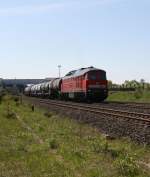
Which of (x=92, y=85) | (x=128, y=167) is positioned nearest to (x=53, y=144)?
(x=128, y=167)

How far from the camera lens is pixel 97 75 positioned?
41.8 metres

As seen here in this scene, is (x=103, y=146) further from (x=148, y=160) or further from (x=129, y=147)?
(x=148, y=160)

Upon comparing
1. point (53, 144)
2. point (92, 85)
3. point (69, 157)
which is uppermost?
point (92, 85)

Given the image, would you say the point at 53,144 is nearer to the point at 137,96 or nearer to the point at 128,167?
the point at 128,167

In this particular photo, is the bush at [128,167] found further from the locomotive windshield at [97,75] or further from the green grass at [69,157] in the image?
the locomotive windshield at [97,75]

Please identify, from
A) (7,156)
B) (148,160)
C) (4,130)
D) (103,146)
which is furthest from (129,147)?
(4,130)

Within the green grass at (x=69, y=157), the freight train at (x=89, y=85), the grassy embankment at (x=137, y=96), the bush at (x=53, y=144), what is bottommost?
the green grass at (x=69, y=157)

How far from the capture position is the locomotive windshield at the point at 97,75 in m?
41.1

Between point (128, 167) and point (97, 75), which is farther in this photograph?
point (97, 75)

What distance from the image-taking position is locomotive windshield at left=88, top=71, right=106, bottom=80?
41.1m

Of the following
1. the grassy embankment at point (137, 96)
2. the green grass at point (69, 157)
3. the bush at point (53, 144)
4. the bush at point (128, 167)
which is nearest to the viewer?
the bush at point (128, 167)

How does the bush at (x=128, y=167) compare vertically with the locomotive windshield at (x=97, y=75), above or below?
below

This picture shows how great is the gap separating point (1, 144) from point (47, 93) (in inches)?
2243

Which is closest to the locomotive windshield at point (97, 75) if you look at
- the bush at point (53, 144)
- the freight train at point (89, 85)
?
the freight train at point (89, 85)
